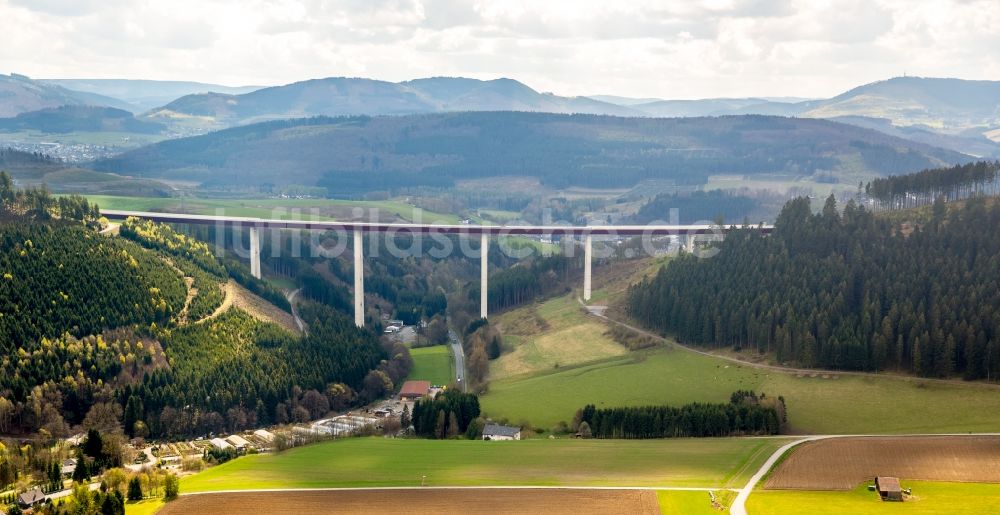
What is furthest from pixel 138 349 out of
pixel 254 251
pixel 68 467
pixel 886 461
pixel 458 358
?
pixel 886 461

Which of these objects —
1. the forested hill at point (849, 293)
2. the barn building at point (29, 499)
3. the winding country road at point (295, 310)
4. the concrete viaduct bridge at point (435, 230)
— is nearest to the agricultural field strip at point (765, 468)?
the forested hill at point (849, 293)

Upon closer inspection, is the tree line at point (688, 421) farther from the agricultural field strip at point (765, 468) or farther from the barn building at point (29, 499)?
the barn building at point (29, 499)

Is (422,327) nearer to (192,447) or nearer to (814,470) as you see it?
(192,447)

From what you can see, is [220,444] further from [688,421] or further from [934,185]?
[934,185]

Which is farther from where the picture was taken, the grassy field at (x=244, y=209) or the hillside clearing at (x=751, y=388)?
the grassy field at (x=244, y=209)

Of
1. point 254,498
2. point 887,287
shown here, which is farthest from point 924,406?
point 254,498

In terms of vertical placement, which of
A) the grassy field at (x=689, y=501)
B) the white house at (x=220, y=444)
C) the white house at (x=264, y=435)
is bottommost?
the white house at (x=264, y=435)
